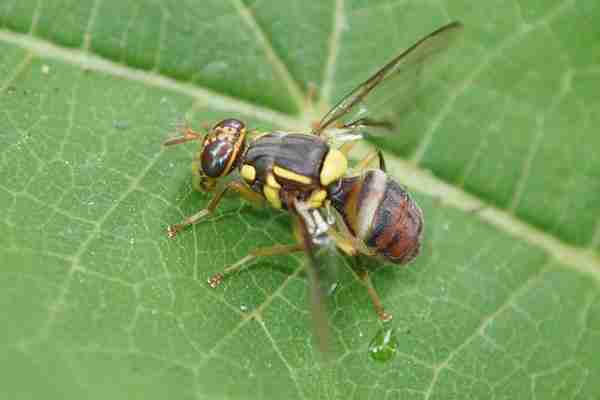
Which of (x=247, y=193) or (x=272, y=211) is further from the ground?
(x=247, y=193)

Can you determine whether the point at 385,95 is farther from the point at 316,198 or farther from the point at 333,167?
the point at 316,198

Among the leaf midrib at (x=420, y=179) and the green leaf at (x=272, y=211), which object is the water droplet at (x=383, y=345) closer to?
the green leaf at (x=272, y=211)

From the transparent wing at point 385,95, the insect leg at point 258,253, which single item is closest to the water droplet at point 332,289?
the insect leg at point 258,253

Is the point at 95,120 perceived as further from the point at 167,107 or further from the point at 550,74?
the point at 550,74

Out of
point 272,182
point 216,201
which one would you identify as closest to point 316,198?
point 272,182

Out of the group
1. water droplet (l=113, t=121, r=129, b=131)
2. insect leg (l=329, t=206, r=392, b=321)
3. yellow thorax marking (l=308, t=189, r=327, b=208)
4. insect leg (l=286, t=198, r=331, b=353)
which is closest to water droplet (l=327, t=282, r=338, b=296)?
insect leg (l=286, t=198, r=331, b=353)

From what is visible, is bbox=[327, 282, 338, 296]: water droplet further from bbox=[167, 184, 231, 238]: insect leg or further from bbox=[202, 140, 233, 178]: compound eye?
bbox=[202, 140, 233, 178]: compound eye
